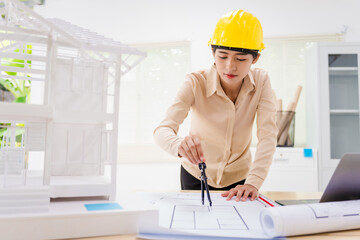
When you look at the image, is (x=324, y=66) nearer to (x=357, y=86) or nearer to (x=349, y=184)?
(x=357, y=86)

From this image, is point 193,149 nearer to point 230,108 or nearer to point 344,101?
point 230,108

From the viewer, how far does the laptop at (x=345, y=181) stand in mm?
662

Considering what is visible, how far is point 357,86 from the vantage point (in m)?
2.65

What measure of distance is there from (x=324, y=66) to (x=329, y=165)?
2.86 feet

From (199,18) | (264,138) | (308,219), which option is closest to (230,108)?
(264,138)

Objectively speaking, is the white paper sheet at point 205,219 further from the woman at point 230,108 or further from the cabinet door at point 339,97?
the cabinet door at point 339,97

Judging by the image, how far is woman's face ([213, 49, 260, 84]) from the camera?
3.63ft

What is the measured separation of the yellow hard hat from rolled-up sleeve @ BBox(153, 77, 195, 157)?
9.8 inches

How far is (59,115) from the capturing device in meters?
0.70

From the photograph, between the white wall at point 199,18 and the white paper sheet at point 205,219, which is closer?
the white paper sheet at point 205,219

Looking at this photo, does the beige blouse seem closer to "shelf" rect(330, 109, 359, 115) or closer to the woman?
the woman

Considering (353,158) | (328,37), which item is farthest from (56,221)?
(328,37)

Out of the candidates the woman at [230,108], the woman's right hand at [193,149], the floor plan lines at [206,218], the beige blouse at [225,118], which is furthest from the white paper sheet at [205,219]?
the beige blouse at [225,118]

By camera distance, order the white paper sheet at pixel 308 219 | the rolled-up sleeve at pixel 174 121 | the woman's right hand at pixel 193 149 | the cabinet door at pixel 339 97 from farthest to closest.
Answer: the cabinet door at pixel 339 97
the rolled-up sleeve at pixel 174 121
the woman's right hand at pixel 193 149
the white paper sheet at pixel 308 219
